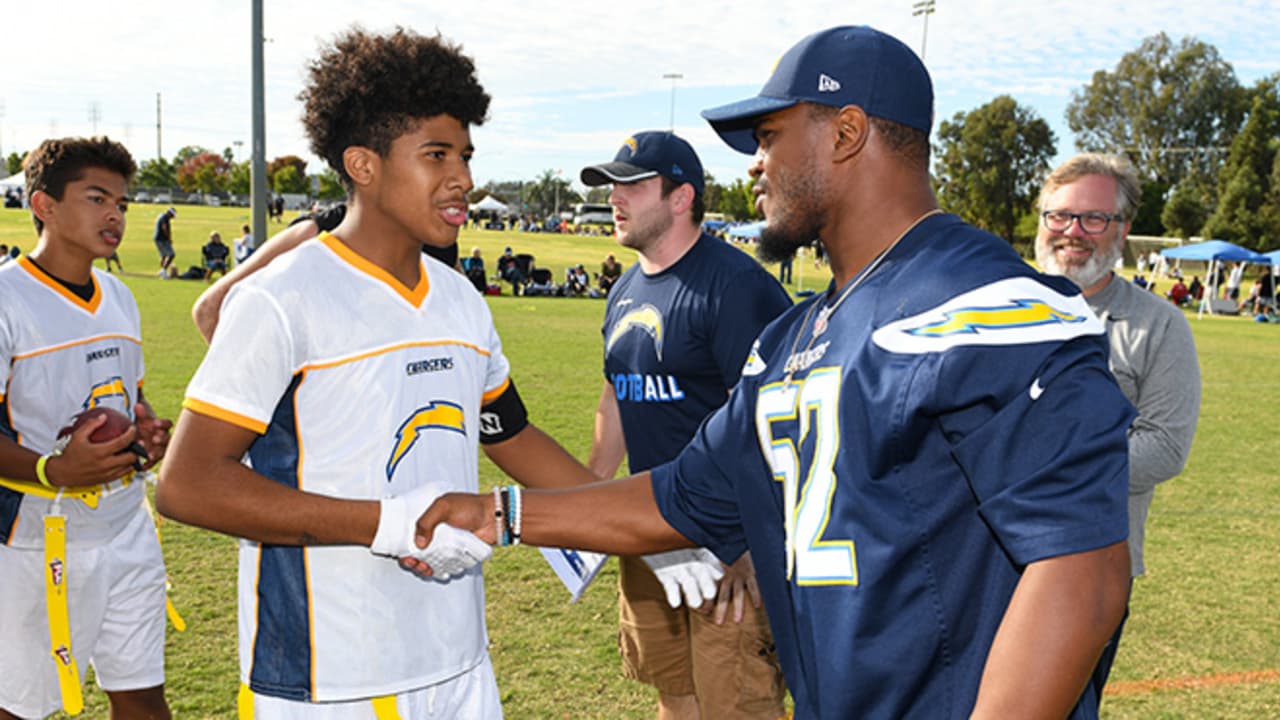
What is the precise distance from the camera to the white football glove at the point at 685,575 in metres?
3.52

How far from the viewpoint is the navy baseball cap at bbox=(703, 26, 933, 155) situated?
217 cm

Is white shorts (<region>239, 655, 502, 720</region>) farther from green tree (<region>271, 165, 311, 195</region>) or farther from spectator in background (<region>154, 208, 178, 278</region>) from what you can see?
green tree (<region>271, 165, 311, 195</region>)

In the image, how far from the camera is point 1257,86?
7725cm

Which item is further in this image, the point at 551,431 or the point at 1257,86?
the point at 1257,86

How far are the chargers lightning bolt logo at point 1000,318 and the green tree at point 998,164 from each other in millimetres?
80462

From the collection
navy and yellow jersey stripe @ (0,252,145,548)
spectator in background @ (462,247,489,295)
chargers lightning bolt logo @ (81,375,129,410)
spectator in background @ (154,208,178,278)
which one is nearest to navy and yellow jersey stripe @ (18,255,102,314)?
navy and yellow jersey stripe @ (0,252,145,548)

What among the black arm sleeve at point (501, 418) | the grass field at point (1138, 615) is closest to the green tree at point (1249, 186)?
the grass field at point (1138, 615)

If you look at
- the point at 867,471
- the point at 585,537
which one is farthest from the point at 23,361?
the point at 867,471

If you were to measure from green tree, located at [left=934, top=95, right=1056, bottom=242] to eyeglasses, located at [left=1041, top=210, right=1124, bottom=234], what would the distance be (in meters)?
77.6

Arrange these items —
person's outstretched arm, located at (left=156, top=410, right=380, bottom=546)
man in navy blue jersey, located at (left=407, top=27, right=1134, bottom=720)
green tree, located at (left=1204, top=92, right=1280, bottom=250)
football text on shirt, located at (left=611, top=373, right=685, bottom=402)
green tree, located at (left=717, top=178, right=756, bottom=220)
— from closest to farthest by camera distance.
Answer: man in navy blue jersey, located at (left=407, top=27, right=1134, bottom=720), person's outstretched arm, located at (left=156, top=410, right=380, bottom=546), football text on shirt, located at (left=611, top=373, right=685, bottom=402), green tree, located at (left=1204, top=92, right=1280, bottom=250), green tree, located at (left=717, top=178, right=756, bottom=220)

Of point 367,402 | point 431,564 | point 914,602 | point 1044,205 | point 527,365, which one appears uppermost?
point 1044,205

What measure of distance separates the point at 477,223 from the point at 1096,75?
Answer: 56.3m

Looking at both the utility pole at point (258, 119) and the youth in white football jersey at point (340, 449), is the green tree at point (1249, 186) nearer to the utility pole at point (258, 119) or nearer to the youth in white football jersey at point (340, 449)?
the utility pole at point (258, 119)

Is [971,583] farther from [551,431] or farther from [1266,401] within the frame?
[1266,401]
